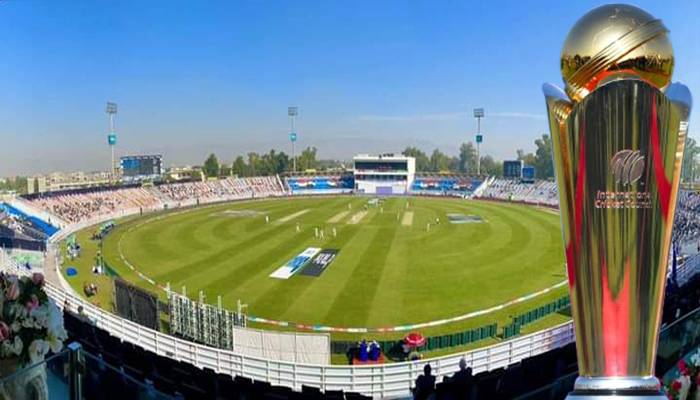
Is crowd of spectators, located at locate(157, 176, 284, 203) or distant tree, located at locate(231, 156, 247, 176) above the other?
distant tree, located at locate(231, 156, 247, 176)

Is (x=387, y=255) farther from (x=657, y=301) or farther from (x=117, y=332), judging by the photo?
(x=657, y=301)

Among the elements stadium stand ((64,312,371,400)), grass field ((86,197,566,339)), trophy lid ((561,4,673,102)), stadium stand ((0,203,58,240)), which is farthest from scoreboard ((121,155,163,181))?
trophy lid ((561,4,673,102))

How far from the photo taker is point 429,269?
22.1 metres

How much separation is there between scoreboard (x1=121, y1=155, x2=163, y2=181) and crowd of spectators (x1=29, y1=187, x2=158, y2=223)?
28962 millimetres

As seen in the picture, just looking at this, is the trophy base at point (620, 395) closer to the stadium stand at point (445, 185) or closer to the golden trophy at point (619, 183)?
the golden trophy at point (619, 183)

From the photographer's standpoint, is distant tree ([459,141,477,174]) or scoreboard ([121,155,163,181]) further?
distant tree ([459,141,477,174])

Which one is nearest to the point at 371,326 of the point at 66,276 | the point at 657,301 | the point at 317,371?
the point at 317,371

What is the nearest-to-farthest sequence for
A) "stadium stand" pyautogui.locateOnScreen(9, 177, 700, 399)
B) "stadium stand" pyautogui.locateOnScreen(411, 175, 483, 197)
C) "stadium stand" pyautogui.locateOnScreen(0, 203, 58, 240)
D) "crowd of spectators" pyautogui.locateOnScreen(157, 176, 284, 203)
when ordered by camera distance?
"stadium stand" pyautogui.locateOnScreen(9, 177, 700, 399) → "stadium stand" pyautogui.locateOnScreen(0, 203, 58, 240) → "crowd of spectators" pyautogui.locateOnScreen(157, 176, 284, 203) → "stadium stand" pyautogui.locateOnScreen(411, 175, 483, 197)

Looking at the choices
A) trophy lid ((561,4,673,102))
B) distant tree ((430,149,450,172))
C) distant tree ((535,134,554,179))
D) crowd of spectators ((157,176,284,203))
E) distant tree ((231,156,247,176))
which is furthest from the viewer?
distant tree ((430,149,450,172))

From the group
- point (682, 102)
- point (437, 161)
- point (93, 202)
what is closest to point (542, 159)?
point (437, 161)

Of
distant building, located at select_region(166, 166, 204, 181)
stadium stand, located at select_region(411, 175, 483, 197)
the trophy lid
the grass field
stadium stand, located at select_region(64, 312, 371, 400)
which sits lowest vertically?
the grass field

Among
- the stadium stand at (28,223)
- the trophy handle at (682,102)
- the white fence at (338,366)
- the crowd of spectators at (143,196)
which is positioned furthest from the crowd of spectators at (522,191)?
the trophy handle at (682,102)

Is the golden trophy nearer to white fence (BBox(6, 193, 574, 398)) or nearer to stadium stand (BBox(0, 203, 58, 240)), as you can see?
white fence (BBox(6, 193, 574, 398))

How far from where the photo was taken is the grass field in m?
16.8
